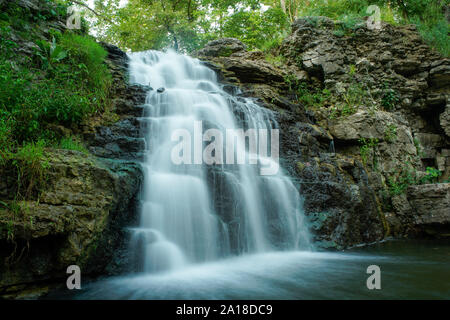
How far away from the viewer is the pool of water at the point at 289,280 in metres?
2.91

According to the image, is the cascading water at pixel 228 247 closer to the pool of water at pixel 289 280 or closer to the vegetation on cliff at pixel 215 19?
the pool of water at pixel 289 280

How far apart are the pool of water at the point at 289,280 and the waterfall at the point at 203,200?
272 mm

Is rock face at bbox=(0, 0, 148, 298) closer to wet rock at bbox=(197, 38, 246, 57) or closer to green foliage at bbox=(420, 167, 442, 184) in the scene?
green foliage at bbox=(420, 167, 442, 184)

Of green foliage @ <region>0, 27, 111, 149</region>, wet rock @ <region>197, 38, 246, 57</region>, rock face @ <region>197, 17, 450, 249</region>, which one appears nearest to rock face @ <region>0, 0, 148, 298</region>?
green foliage @ <region>0, 27, 111, 149</region>

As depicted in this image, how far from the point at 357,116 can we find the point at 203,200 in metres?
5.45

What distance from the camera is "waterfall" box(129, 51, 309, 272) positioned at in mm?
3961

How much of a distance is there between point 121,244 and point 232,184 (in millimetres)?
2068

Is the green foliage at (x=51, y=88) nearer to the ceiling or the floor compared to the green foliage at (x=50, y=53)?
nearer to the floor

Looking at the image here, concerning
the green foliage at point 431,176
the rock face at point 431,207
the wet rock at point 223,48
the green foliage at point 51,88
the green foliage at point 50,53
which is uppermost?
the wet rock at point 223,48

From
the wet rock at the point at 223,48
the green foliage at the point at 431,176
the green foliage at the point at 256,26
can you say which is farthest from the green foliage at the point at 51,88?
the green foliage at the point at 256,26
